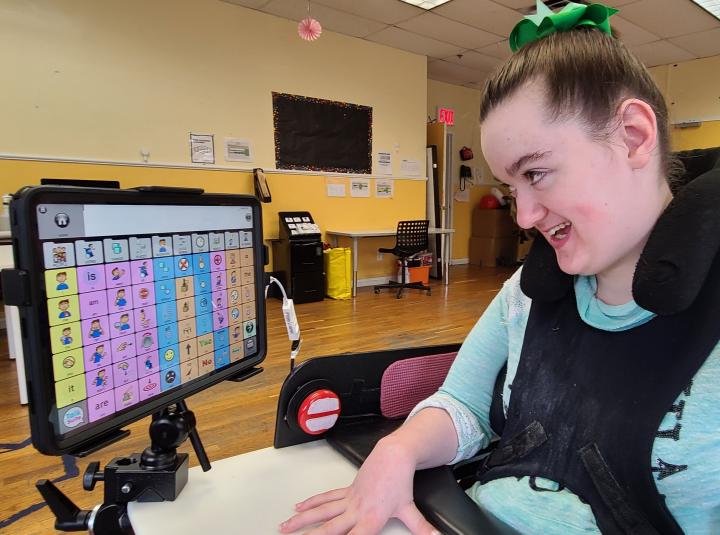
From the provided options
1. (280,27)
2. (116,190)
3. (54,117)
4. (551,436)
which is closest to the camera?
(116,190)

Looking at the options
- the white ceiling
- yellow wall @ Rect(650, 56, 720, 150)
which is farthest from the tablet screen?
yellow wall @ Rect(650, 56, 720, 150)

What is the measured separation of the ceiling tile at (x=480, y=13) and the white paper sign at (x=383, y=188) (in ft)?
6.07

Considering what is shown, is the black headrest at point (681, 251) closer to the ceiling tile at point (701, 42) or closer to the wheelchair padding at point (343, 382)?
the wheelchair padding at point (343, 382)

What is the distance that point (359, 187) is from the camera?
5395 mm

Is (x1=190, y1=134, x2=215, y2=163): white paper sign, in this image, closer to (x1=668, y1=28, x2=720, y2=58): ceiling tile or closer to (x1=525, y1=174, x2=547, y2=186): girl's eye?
(x1=525, y1=174, x2=547, y2=186): girl's eye

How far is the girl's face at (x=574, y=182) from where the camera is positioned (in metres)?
0.52

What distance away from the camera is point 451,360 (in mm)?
855

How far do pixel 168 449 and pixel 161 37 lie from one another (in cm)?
439

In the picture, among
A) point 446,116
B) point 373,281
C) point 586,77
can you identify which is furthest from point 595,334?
point 446,116

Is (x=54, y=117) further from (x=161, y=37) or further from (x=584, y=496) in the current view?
(x=584, y=496)

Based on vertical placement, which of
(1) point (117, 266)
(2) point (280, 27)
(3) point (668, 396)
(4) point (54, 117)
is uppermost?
(2) point (280, 27)

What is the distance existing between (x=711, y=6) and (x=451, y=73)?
9.68ft

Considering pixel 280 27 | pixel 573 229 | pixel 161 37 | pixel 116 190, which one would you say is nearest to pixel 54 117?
pixel 161 37

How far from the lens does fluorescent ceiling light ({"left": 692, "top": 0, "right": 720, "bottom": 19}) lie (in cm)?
441
